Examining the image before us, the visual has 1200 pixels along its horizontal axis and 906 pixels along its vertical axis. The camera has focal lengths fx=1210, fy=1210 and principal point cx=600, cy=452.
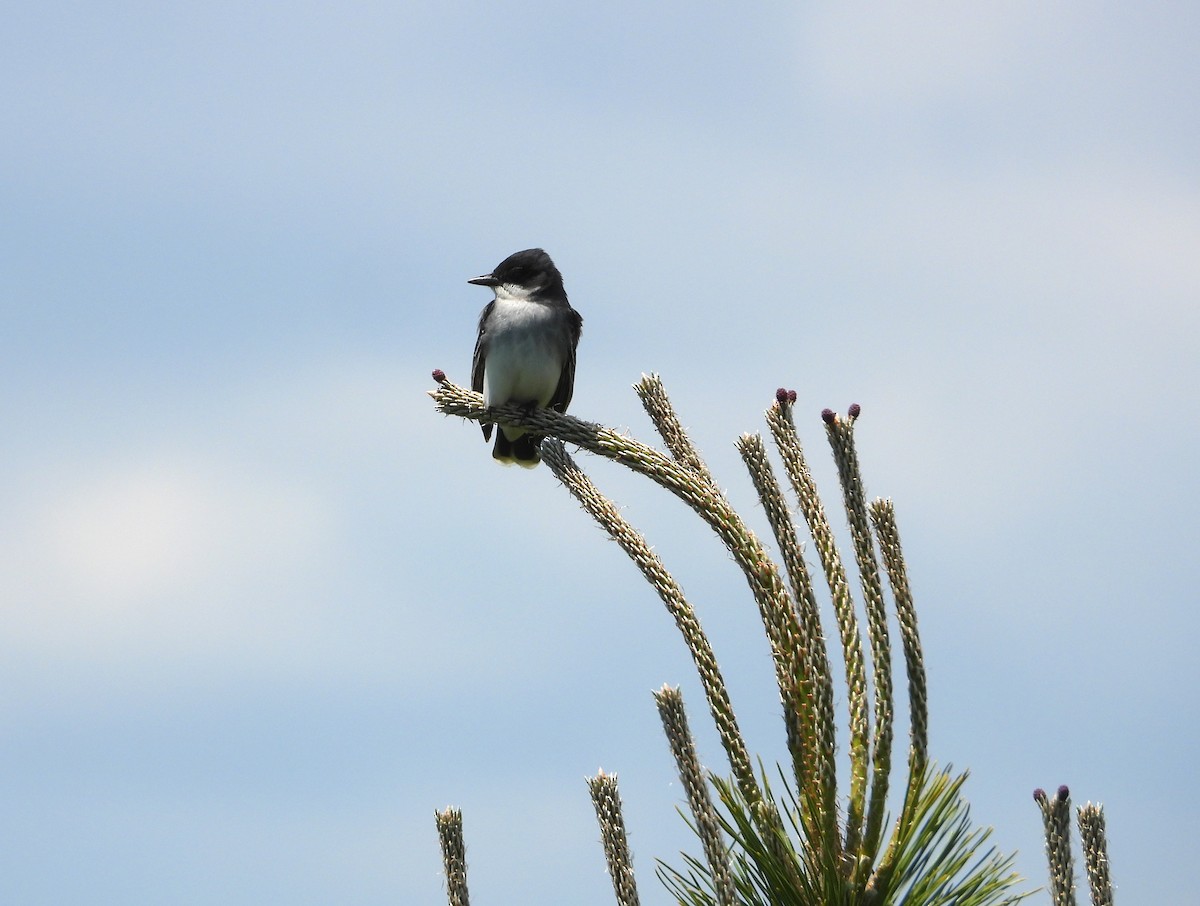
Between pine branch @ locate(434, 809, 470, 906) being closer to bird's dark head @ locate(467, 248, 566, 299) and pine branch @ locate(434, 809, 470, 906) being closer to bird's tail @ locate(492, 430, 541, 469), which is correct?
bird's tail @ locate(492, 430, 541, 469)

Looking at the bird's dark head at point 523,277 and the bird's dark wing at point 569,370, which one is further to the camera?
the bird's dark head at point 523,277

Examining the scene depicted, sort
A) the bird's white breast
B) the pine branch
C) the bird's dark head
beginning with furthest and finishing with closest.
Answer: the bird's dark head
the bird's white breast
the pine branch

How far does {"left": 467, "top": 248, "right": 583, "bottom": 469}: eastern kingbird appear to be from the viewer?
948cm

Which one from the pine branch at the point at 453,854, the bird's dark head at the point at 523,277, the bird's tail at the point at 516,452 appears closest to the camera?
the pine branch at the point at 453,854

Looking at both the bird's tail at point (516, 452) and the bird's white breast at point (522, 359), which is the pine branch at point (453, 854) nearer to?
the bird's white breast at point (522, 359)

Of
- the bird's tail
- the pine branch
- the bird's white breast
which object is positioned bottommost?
the pine branch

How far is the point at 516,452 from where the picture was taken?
1002 centimetres

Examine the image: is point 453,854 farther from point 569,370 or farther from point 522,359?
point 569,370

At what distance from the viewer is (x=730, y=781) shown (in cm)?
407

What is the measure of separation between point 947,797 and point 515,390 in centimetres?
598

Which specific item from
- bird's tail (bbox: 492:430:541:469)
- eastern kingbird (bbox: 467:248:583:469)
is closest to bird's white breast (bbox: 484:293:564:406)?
eastern kingbird (bbox: 467:248:583:469)

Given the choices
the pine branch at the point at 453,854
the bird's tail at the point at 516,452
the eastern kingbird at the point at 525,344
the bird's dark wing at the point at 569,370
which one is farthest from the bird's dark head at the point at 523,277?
the pine branch at the point at 453,854

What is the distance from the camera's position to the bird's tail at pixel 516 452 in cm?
995

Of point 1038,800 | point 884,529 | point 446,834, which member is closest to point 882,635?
point 884,529
